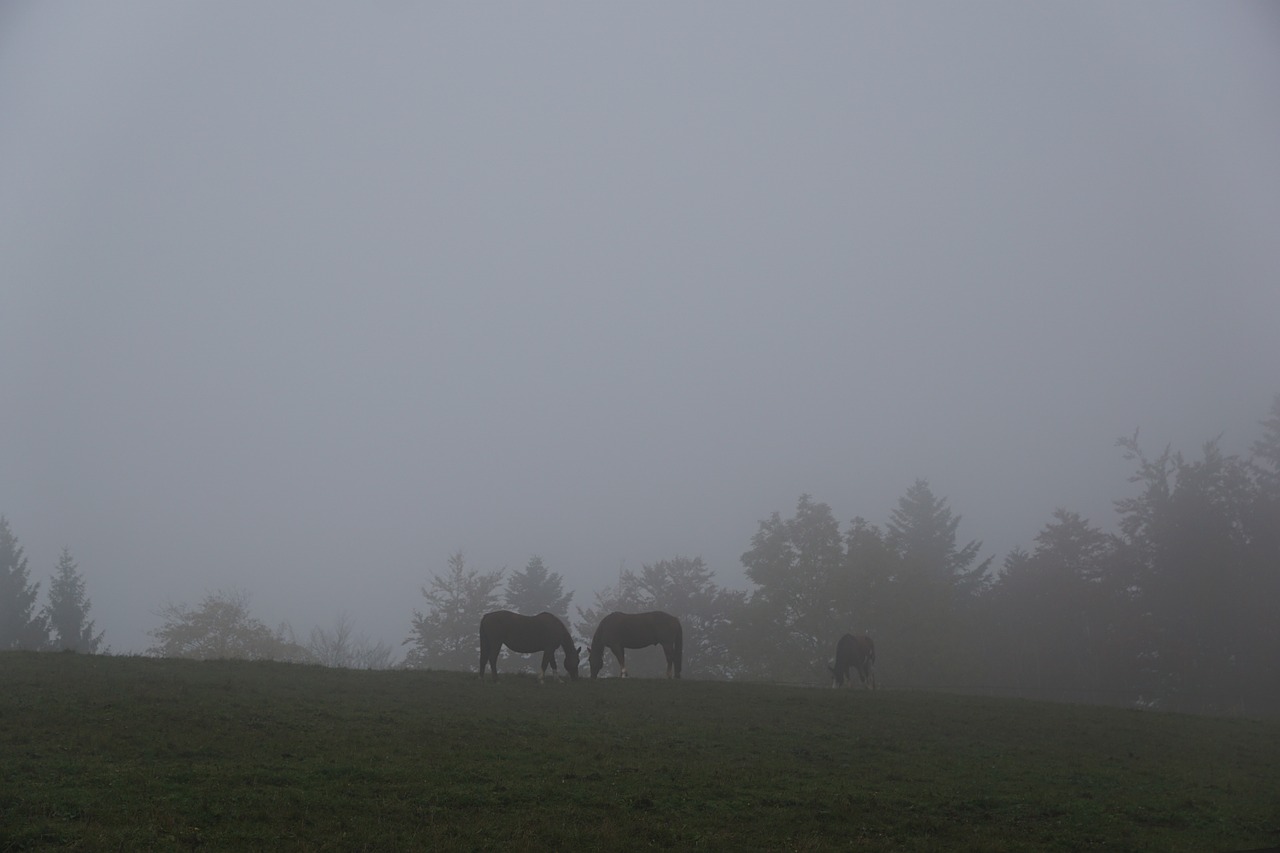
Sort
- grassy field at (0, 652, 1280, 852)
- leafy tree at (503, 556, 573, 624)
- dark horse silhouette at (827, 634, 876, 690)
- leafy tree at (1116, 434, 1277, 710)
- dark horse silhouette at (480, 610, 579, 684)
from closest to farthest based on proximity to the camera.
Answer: grassy field at (0, 652, 1280, 852) < dark horse silhouette at (480, 610, 579, 684) < dark horse silhouette at (827, 634, 876, 690) < leafy tree at (1116, 434, 1277, 710) < leafy tree at (503, 556, 573, 624)

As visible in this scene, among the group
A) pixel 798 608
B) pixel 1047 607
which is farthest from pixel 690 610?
pixel 1047 607

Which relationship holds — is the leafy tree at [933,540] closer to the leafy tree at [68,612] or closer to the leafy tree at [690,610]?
the leafy tree at [690,610]

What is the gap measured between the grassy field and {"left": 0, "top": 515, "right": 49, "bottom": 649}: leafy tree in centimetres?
4557

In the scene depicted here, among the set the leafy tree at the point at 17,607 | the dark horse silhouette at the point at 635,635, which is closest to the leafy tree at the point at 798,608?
the dark horse silhouette at the point at 635,635

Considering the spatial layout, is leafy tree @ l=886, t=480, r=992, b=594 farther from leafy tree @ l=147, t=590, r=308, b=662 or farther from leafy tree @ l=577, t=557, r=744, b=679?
leafy tree @ l=147, t=590, r=308, b=662

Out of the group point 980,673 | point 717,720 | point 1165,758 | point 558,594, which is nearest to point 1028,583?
point 980,673

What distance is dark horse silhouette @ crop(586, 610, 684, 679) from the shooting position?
1300 inches

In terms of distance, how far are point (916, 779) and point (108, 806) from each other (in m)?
14.1

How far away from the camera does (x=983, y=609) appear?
69.8 meters

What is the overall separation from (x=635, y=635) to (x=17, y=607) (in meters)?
52.1

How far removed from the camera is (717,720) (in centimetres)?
2189

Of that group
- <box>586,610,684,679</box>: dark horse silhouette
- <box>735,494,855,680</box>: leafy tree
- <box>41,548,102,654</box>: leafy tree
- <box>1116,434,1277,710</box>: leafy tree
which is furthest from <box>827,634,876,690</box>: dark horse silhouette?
<box>41,548,102,654</box>: leafy tree

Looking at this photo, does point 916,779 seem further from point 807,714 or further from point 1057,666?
point 1057,666

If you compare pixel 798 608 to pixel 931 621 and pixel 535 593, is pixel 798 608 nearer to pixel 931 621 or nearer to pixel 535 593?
pixel 931 621
